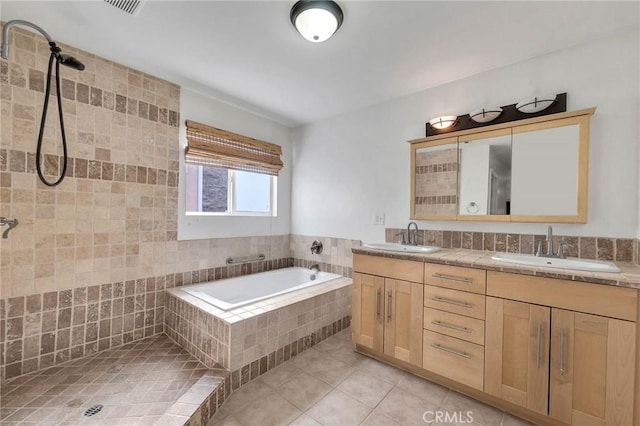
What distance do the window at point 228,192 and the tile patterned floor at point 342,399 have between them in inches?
68.7

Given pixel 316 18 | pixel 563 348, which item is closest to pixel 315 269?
pixel 563 348

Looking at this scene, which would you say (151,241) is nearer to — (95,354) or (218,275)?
(218,275)

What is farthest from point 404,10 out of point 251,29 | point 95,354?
point 95,354

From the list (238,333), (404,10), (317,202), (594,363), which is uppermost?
(404,10)

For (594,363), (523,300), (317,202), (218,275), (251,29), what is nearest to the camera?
(594,363)

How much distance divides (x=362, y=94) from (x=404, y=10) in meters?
1.09

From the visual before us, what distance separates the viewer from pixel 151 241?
2326 mm

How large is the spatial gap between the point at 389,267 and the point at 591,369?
116 cm

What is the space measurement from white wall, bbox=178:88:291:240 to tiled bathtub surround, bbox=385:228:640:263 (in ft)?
4.94

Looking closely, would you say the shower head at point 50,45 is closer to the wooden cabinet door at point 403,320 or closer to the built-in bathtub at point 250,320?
the built-in bathtub at point 250,320

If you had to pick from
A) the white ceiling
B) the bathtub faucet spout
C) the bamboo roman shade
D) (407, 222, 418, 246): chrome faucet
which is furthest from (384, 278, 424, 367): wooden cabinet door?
the bamboo roman shade

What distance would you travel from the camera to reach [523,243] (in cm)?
197

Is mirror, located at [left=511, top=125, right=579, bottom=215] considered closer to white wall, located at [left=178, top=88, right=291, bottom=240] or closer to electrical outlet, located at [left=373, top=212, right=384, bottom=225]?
electrical outlet, located at [left=373, top=212, right=384, bottom=225]

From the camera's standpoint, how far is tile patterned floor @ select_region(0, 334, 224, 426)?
1388 millimetres
